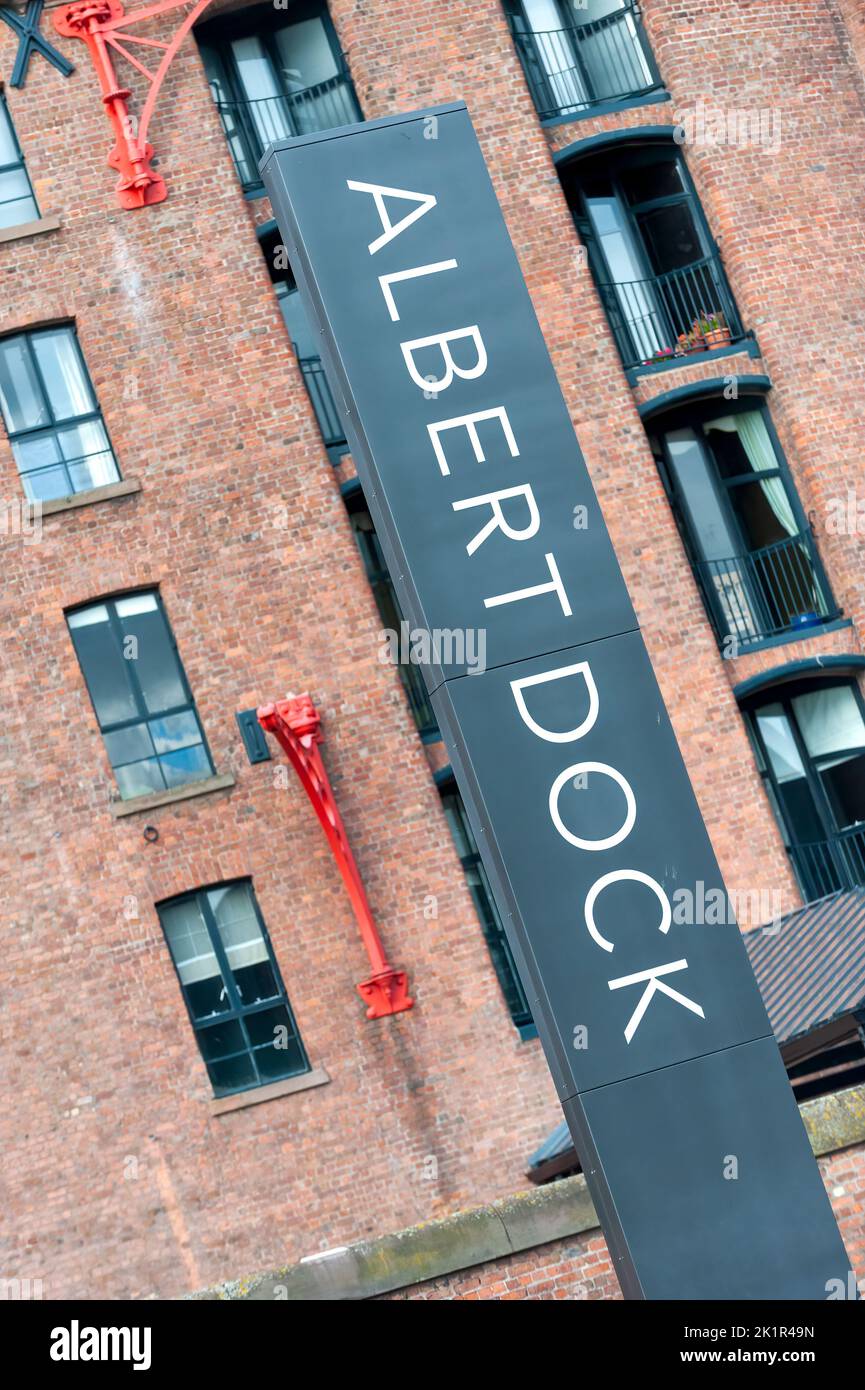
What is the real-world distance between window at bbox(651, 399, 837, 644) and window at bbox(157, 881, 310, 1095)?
6162 millimetres

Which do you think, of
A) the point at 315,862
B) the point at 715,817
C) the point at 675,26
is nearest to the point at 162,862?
the point at 315,862

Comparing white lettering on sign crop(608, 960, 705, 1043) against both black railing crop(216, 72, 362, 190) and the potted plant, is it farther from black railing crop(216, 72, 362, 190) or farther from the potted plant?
black railing crop(216, 72, 362, 190)

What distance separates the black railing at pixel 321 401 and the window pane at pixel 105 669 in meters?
3.27

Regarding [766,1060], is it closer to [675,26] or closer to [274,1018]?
[274,1018]

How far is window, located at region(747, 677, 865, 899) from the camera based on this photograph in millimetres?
20062

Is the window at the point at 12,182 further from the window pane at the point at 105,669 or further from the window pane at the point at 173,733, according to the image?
the window pane at the point at 173,733

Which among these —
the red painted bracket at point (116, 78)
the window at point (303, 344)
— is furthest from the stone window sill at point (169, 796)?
the red painted bracket at point (116, 78)

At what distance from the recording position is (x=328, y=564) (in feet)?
64.8

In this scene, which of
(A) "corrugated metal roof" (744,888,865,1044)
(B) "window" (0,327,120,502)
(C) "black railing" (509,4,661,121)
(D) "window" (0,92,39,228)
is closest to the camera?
(A) "corrugated metal roof" (744,888,865,1044)

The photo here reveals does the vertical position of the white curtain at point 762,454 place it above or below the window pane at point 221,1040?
above

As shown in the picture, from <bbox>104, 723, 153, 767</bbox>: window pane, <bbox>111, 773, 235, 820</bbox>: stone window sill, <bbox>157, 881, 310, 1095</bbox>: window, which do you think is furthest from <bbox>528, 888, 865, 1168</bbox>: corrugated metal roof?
<bbox>104, 723, 153, 767</bbox>: window pane

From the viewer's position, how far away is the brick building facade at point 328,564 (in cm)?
1867

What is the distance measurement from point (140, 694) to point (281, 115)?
704 centimetres

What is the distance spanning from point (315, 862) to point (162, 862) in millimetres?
1598
